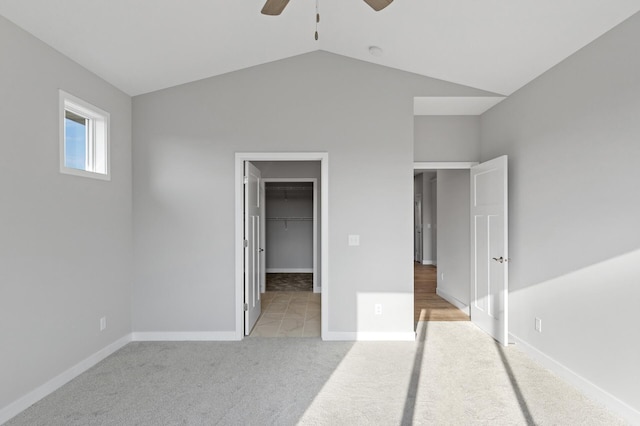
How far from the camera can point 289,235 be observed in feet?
28.1

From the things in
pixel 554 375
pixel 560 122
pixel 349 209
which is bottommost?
pixel 554 375

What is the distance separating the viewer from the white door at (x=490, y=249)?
11.9 ft

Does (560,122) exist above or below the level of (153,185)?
above

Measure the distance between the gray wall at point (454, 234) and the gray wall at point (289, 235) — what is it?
3.56m

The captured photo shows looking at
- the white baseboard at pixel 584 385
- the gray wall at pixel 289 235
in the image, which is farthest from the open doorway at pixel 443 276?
the gray wall at pixel 289 235

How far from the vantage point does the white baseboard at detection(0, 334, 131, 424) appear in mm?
2387

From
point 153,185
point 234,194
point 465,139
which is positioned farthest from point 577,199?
point 153,185

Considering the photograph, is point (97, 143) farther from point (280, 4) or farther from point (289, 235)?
point (289, 235)

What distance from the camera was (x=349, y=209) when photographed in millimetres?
3854

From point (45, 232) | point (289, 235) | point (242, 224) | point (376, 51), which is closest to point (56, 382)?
point (45, 232)

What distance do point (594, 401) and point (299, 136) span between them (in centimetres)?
344

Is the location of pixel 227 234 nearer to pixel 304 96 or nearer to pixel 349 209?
pixel 349 209

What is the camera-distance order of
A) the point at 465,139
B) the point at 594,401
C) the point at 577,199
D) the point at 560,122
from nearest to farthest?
the point at 594,401, the point at 577,199, the point at 560,122, the point at 465,139

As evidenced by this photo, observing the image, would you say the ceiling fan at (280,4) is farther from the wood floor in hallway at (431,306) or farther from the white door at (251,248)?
the wood floor in hallway at (431,306)
